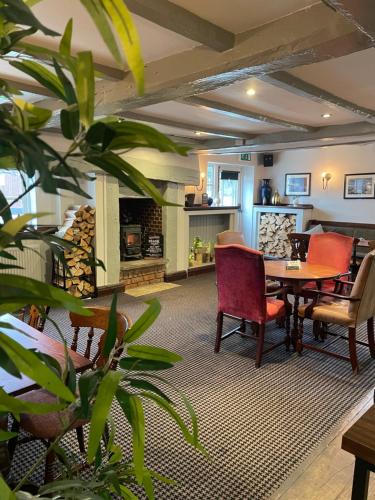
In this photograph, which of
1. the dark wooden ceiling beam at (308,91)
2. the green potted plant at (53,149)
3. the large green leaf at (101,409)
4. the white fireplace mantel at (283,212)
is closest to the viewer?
the green potted plant at (53,149)

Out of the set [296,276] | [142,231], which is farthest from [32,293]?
[142,231]

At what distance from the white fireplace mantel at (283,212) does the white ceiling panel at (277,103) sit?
9.40 feet

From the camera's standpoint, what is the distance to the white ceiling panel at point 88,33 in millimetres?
1885

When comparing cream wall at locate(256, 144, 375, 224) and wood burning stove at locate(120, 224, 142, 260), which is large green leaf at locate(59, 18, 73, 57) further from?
cream wall at locate(256, 144, 375, 224)

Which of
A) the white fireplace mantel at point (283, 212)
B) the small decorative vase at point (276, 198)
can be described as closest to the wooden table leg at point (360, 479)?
the white fireplace mantel at point (283, 212)

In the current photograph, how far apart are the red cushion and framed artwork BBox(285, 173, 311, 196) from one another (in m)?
4.69

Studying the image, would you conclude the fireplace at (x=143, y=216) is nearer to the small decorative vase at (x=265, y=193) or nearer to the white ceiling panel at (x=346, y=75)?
the small decorative vase at (x=265, y=193)

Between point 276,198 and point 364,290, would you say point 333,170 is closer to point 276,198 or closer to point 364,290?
point 276,198

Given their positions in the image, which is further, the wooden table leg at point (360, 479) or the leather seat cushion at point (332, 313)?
the leather seat cushion at point (332, 313)

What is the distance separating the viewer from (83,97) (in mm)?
522

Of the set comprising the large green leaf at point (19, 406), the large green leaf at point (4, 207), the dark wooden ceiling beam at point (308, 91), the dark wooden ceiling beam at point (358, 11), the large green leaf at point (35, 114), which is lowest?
the large green leaf at point (19, 406)

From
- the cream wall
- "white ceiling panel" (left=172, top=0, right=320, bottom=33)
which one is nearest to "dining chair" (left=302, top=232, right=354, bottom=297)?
"white ceiling panel" (left=172, top=0, right=320, bottom=33)

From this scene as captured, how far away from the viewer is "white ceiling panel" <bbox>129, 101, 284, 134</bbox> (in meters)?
3.96

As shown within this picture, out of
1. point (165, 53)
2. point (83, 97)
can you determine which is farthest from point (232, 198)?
point (83, 97)
